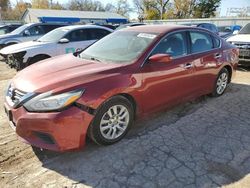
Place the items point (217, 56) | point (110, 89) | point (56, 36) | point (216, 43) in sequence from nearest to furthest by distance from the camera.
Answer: point (110, 89)
point (217, 56)
point (216, 43)
point (56, 36)

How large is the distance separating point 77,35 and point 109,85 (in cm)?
585

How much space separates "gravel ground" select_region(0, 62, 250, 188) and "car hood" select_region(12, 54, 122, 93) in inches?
35.8

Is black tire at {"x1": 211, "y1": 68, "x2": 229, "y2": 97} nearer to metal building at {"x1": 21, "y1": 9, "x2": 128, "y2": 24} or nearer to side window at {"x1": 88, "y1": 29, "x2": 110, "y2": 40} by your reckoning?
side window at {"x1": 88, "y1": 29, "x2": 110, "y2": 40}

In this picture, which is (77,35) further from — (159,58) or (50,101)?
(50,101)

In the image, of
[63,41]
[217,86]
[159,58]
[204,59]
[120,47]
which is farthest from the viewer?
[63,41]

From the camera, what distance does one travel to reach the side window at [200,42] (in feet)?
14.8

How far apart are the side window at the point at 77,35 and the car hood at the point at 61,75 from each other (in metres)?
4.69

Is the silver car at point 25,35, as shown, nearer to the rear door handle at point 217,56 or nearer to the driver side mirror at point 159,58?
the rear door handle at point 217,56

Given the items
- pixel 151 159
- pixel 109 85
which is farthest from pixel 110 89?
pixel 151 159

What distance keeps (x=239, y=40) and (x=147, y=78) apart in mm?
6064

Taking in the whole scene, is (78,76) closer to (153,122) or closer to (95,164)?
(95,164)

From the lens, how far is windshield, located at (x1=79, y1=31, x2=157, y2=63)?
3.73 m

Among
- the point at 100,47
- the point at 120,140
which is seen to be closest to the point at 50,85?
the point at 120,140

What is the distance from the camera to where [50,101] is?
2832 millimetres
